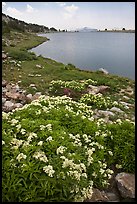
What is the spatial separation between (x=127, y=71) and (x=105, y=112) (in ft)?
43.7

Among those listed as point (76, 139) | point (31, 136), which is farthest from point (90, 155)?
point (31, 136)

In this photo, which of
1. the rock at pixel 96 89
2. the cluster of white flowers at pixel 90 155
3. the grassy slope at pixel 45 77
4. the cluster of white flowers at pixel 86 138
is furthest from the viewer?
the grassy slope at pixel 45 77

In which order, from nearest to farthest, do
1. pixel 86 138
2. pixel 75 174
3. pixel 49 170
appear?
pixel 49 170, pixel 75 174, pixel 86 138

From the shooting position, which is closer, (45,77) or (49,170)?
(49,170)

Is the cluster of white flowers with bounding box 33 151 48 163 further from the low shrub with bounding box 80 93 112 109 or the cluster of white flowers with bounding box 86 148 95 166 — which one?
the low shrub with bounding box 80 93 112 109

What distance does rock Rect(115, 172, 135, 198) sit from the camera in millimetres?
5345

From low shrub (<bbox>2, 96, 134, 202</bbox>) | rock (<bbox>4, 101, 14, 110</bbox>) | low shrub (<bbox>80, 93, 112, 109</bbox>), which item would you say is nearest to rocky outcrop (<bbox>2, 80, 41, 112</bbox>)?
rock (<bbox>4, 101, 14, 110</bbox>)

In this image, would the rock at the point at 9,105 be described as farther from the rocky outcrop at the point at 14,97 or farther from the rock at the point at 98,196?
the rock at the point at 98,196

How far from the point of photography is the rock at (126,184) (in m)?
5.34

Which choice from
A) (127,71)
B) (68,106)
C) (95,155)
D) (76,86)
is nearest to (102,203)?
(95,155)

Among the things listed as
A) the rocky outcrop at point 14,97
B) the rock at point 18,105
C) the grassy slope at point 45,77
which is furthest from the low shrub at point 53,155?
the grassy slope at point 45,77

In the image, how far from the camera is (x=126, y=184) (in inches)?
214

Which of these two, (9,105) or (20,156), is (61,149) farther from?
(9,105)

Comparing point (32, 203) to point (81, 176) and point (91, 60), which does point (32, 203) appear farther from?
point (91, 60)
